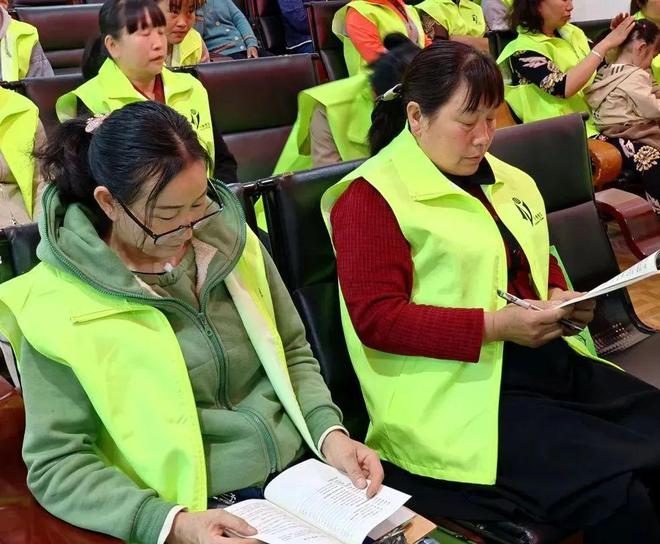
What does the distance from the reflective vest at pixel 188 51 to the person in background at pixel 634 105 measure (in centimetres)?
→ 163

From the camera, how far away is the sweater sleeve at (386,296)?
1.35 meters

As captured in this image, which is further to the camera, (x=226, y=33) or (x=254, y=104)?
(x=226, y=33)

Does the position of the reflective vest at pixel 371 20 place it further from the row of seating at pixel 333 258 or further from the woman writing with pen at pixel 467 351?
the woman writing with pen at pixel 467 351

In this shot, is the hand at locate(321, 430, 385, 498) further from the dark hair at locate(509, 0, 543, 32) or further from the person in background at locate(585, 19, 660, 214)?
the dark hair at locate(509, 0, 543, 32)

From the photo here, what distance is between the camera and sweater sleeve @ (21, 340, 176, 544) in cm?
103

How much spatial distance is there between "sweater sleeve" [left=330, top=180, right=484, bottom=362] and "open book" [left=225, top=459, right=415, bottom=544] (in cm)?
27

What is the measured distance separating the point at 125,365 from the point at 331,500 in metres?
0.34

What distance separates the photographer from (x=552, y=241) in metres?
1.93

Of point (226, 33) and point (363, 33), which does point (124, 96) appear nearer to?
point (363, 33)

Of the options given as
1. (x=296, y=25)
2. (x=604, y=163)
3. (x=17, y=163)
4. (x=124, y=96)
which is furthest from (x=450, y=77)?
(x=296, y=25)

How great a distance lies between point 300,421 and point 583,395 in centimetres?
56

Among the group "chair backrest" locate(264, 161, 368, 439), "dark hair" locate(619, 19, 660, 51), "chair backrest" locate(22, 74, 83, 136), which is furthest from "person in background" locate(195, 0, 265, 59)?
"chair backrest" locate(264, 161, 368, 439)

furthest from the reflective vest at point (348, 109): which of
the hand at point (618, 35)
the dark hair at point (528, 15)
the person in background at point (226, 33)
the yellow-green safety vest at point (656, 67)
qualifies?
the person in background at point (226, 33)

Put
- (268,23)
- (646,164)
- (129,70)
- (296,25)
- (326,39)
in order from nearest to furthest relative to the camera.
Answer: (129,70) < (646,164) < (326,39) < (296,25) < (268,23)
